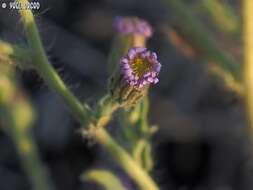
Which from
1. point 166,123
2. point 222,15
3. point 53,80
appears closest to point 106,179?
point 53,80

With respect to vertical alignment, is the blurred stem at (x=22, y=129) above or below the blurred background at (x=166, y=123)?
below

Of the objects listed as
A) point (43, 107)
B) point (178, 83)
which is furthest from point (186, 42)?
point (43, 107)

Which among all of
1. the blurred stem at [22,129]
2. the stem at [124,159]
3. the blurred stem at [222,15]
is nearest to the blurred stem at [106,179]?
the stem at [124,159]

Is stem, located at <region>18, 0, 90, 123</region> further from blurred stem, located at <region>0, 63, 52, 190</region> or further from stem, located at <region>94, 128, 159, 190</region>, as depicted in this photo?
blurred stem, located at <region>0, 63, 52, 190</region>

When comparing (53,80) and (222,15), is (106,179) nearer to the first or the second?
(53,80)

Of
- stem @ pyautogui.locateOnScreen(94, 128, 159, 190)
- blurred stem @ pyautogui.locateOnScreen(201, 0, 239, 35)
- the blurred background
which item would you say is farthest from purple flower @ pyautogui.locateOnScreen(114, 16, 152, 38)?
the blurred background

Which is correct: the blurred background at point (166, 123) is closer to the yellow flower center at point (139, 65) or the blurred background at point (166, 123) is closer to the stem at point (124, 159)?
the stem at point (124, 159)

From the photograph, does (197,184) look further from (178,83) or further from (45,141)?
(45,141)
